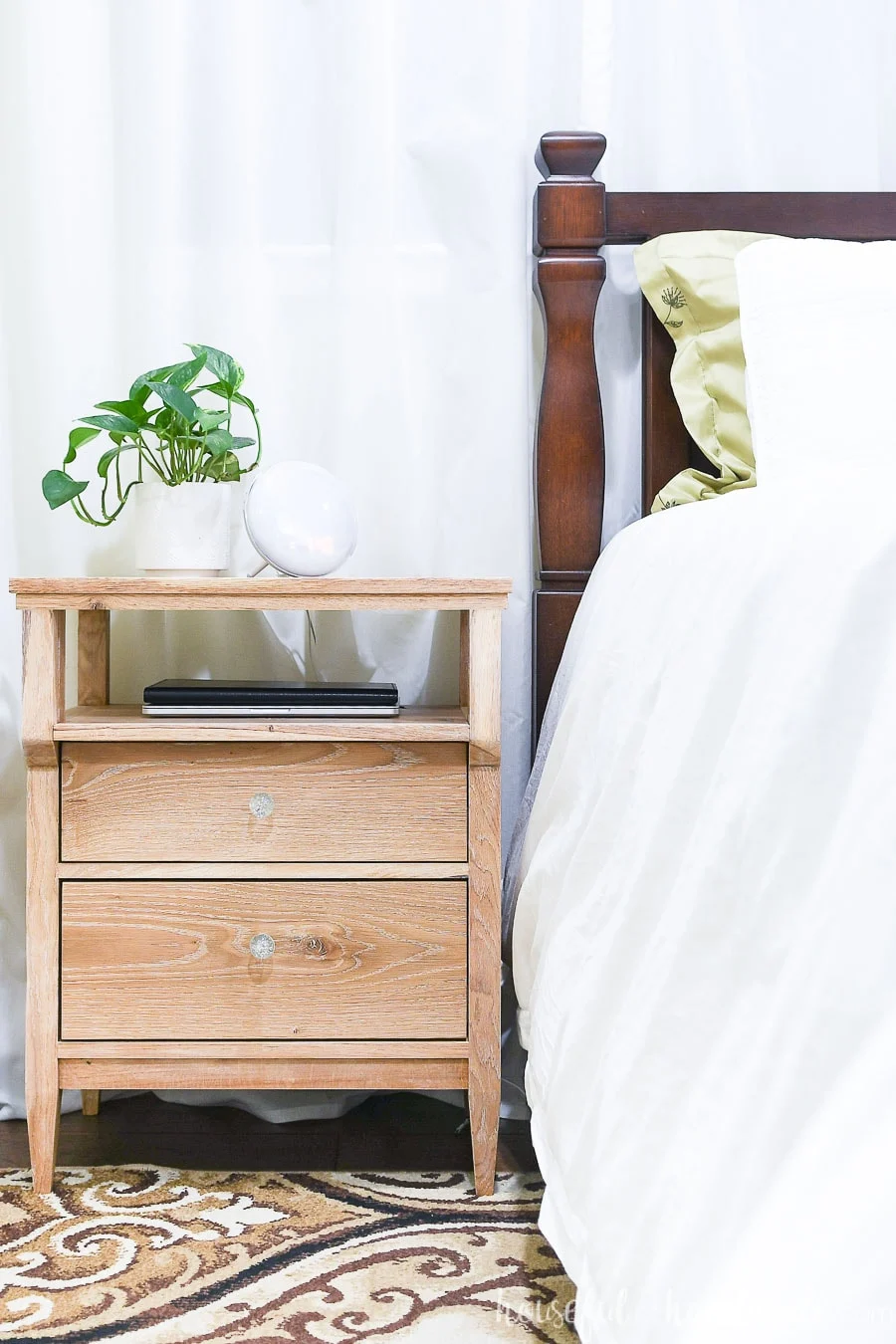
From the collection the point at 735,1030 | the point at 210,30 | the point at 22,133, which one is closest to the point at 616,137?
the point at 210,30

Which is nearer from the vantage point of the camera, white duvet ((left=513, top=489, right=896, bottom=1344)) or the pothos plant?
white duvet ((left=513, top=489, right=896, bottom=1344))

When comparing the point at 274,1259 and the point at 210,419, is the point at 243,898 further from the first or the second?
the point at 210,419

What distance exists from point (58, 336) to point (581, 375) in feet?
2.19

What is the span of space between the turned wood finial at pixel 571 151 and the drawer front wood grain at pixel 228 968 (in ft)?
3.08

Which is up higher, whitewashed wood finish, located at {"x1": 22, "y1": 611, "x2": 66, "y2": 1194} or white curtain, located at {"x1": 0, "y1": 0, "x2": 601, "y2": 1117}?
white curtain, located at {"x1": 0, "y1": 0, "x2": 601, "y2": 1117}

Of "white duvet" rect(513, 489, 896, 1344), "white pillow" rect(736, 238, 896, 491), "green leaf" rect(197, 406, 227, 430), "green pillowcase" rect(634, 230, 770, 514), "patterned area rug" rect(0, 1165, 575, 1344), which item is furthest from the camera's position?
"green pillowcase" rect(634, 230, 770, 514)

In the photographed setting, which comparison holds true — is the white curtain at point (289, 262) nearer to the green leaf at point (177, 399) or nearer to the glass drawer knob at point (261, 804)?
the green leaf at point (177, 399)

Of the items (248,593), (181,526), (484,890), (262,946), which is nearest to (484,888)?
(484,890)

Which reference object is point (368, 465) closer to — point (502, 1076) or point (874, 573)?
point (502, 1076)

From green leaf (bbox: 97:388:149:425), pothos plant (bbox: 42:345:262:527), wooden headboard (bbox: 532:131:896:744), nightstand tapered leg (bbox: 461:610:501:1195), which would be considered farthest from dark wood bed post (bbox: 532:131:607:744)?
green leaf (bbox: 97:388:149:425)

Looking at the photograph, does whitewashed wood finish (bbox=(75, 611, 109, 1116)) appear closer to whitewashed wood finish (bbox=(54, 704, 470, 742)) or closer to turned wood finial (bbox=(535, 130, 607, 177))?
whitewashed wood finish (bbox=(54, 704, 470, 742))

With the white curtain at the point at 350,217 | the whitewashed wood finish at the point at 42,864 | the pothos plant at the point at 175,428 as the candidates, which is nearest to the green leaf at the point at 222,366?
the pothos plant at the point at 175,428

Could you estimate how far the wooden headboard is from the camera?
1.45m

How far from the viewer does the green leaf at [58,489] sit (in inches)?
49.9
